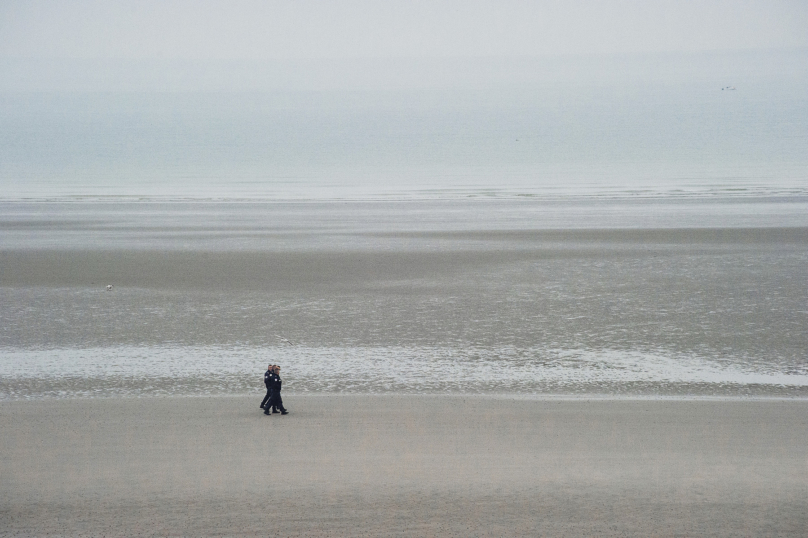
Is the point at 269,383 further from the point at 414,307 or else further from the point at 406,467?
the point at 414,307

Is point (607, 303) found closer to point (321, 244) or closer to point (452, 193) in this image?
point (321, 244)

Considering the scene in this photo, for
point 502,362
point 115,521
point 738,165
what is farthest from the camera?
point 738,165

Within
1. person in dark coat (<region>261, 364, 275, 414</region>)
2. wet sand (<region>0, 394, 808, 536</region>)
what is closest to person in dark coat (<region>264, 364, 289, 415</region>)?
person in dark coat (<region>261, 364, 275, 414</region>)

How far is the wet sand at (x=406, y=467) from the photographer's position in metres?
8.70

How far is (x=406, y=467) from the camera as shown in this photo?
9906mm

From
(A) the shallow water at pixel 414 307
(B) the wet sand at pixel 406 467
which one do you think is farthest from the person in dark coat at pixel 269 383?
(A) the shallow water at pixel 414 307

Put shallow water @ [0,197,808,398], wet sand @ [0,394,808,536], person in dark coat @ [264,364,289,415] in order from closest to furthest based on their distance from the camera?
A: 1. wet sand @ [0,394,808,536]
2. person in dark coat @ [264,364,289,415]
3. shallow water @ [0,197,808,398]

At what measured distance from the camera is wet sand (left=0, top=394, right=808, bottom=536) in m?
8.70

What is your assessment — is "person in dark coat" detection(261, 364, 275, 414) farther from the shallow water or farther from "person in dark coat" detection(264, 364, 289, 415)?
the shallow water

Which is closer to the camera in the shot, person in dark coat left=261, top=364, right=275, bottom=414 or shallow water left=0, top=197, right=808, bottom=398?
person in dark coat left=261, top=364, right=275, bottom=414

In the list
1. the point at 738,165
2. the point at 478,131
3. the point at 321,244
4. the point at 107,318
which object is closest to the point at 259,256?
the point at 321,244

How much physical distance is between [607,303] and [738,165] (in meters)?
50.0

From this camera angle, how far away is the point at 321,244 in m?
28.4

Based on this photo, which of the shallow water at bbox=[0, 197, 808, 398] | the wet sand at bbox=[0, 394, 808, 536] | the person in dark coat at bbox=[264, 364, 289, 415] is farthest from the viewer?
the shallow water at bbox=[0, 197, 808, 398]
